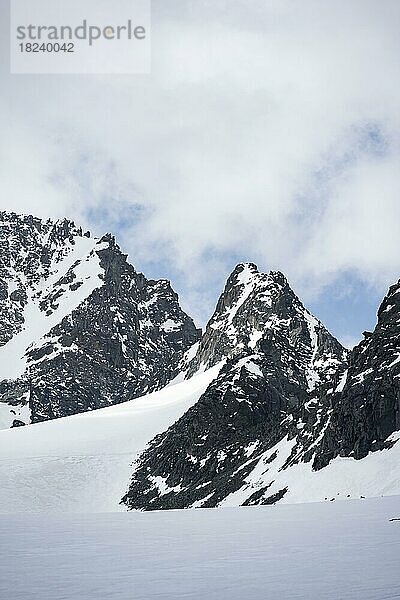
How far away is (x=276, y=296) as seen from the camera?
166m

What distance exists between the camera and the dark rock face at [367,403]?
6606 centimetres

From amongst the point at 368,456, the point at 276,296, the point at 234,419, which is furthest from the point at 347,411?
the point at 276,296

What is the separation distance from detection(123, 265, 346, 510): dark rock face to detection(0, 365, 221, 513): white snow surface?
4.65 meters

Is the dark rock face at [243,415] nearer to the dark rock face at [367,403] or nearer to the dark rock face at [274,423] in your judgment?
the dark rock face at [274,423]

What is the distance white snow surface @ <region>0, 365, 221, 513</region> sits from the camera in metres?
89.2

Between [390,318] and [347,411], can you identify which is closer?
[347,411]

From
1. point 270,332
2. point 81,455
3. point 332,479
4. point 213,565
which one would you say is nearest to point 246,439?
point 81,455

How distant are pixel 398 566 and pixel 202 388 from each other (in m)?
124

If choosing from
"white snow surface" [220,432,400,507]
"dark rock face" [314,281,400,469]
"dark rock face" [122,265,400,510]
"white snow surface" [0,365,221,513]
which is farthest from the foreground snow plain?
"white snow surface" [0,365,221,513]

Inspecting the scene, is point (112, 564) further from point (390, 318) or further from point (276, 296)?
point (276, 296)

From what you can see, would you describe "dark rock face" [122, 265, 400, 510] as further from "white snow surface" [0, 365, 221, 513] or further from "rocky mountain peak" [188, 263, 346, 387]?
"white snow surface" [0, 365, 221, 513]

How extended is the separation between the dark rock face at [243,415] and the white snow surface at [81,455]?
15.2 feet

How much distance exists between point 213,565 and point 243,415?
91153mm

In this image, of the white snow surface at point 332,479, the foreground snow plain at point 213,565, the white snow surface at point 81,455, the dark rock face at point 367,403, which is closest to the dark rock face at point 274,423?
the dark rock face at point 367,403
